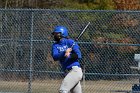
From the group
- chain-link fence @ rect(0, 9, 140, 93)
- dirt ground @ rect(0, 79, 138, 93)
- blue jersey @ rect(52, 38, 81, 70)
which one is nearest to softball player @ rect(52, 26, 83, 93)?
blue jersey @ rect(52, 38, 81, 70)

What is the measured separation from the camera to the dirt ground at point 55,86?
49.0 ft

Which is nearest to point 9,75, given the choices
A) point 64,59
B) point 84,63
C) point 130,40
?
point 84,63

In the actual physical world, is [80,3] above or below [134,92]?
above

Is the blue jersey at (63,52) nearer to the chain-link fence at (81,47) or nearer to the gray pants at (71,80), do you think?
the gray pants at (71,80)

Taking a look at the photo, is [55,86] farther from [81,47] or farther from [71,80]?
[71,80]

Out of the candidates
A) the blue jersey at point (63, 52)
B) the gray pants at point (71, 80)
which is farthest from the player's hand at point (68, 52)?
the gray pants at point (71, 80)

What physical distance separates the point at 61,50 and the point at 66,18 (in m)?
3.92

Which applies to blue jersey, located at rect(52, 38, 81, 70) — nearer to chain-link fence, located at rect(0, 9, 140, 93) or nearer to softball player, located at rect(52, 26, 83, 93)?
softball player, located at rect(52, 26, 83, 93)

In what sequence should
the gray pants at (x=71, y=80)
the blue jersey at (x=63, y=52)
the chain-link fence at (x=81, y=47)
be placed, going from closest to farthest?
the gray pants at (x=71, y=80), the blue jersey at (x=63, y=52), the chain-link fence at (x=81, y=47)

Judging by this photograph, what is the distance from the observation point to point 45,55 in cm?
1541

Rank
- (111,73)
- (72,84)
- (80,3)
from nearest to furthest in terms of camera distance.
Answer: (72,84) < (111,73) < (80,3)

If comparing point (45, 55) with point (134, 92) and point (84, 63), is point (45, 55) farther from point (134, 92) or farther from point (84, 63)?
point (134, 92)

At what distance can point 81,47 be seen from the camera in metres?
14.9

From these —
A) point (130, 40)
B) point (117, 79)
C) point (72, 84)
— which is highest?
point (130, 40)
